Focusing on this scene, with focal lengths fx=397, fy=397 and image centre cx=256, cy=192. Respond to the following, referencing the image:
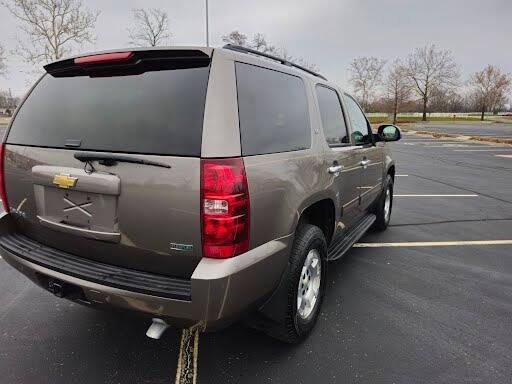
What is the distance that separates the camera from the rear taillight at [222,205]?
1.95 m

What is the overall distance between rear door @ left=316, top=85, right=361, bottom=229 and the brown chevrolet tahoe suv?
14.0 inches

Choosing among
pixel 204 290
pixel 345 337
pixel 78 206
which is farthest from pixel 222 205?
pixel 345 337

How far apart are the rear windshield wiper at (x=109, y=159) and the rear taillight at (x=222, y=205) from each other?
0.77 feet

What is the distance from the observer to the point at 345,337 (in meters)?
2.90

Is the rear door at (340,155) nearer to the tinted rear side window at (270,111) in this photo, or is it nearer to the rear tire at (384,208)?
the tinted rear side window at (270,111)

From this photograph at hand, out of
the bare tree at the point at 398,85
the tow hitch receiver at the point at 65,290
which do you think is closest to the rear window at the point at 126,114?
the tow hitch receiver at the point at 65,290

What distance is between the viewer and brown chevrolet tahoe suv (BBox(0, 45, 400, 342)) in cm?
199

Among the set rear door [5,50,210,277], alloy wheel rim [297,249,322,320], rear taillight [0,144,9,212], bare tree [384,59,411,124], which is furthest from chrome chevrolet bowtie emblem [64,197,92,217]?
bare tree [384,59,411,124]

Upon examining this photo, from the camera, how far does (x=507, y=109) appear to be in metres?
111

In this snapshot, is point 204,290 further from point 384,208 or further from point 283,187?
point 384,208

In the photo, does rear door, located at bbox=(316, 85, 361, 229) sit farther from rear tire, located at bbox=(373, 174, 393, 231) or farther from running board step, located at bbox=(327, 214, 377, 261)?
rear tire, located at bbox=(373, 174, 393, 231)

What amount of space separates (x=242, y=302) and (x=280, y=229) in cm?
48

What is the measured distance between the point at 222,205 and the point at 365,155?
2.59m

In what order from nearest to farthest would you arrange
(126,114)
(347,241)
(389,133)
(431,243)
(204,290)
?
(204,290), (126,114), (347,241), (389,133), (431,243)
